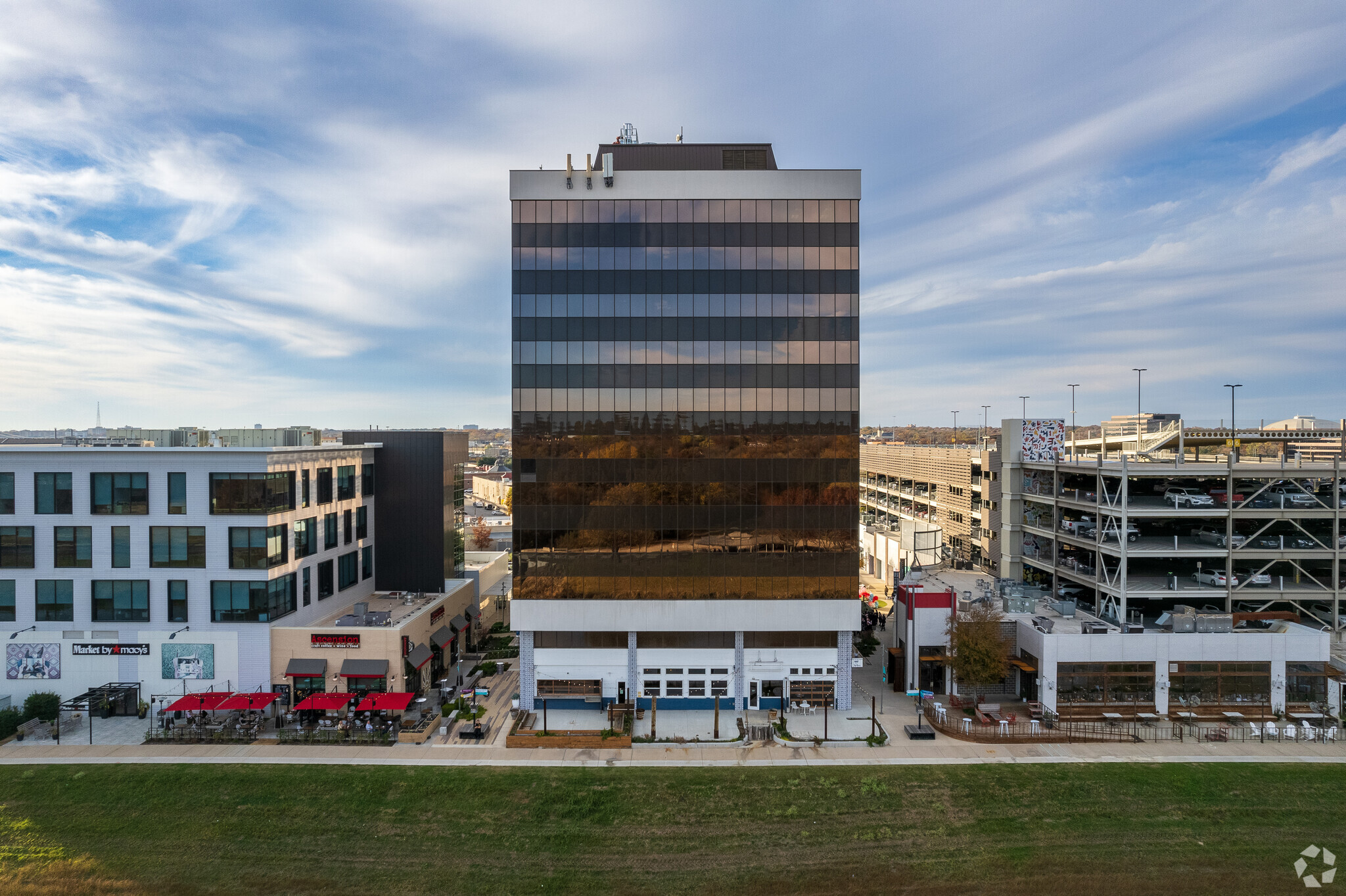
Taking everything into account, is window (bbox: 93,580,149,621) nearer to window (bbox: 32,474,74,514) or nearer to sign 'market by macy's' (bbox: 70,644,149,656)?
sign 'market by macy's' (bbox: 70,644,149,656)

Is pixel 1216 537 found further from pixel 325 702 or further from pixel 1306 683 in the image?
pixel 325 702

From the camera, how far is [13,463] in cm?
3753

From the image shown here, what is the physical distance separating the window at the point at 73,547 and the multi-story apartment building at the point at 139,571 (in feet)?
0.18

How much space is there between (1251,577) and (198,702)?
214 feet

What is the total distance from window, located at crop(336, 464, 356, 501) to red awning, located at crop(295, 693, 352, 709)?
46.7 feet

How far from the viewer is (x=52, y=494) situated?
37.8 m

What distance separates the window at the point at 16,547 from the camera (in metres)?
38.0

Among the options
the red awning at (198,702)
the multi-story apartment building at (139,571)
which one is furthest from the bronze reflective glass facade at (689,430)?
the red awning at (198,702)

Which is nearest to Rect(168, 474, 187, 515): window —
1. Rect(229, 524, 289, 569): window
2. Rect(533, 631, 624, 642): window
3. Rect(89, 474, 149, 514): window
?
Rect(89, 474, 149, 514): window

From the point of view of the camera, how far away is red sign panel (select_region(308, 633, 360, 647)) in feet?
125

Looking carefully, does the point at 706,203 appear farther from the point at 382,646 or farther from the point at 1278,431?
the point at 1278,431

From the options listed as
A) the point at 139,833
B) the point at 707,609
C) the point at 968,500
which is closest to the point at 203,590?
the point at 139,833

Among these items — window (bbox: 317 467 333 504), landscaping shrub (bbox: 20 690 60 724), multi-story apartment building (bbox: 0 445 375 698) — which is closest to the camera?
landscaping shrub (bbox: 20 690 60 724)

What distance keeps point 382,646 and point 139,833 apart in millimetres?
12876
